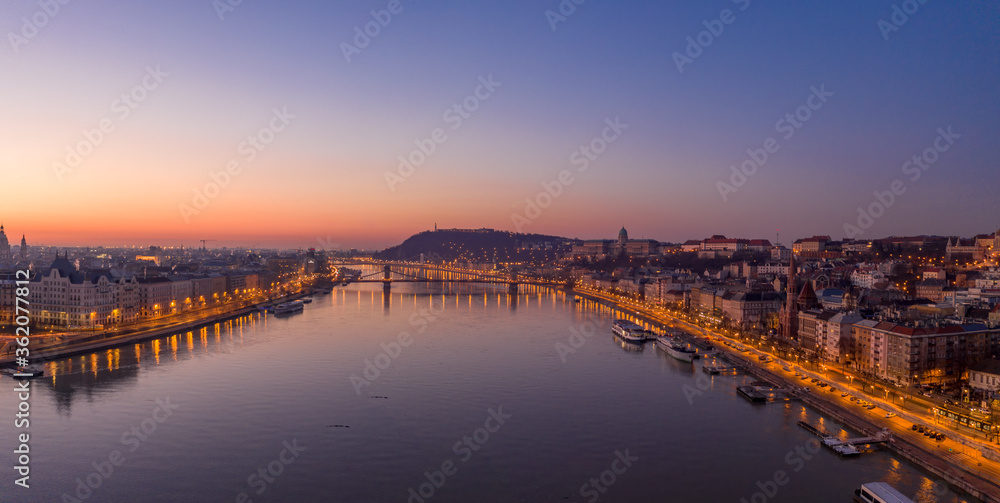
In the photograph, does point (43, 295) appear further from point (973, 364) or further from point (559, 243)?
point (559, 243)

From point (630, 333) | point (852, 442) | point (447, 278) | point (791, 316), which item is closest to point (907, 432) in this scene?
point (852, 442)

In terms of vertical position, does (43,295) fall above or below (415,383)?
above

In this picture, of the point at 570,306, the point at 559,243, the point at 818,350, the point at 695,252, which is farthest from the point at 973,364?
the point at 559,243

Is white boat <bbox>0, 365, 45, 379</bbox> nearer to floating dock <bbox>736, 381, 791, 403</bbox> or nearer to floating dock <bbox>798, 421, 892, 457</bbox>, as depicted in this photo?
floating dock <bbox>736, 381, 791, 403</bbox>

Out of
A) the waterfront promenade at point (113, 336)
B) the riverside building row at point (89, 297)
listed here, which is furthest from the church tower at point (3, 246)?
the waterfront promenade at point (113, 336)

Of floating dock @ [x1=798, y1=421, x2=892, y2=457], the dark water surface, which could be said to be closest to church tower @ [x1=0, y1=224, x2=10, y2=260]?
the dark water surface

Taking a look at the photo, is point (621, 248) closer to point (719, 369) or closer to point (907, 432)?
point (719, 369)
